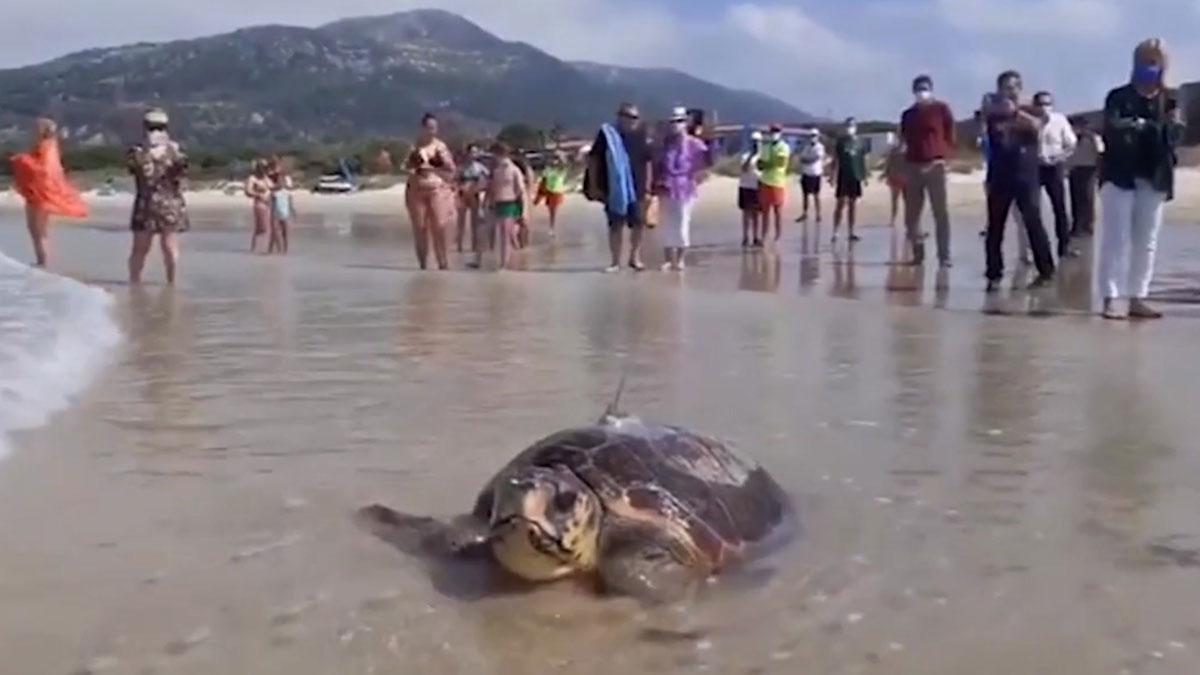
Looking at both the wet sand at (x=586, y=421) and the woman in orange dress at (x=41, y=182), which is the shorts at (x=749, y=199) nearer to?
the woman in orange dress at (x=41, y=182)

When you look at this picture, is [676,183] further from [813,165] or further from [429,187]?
[813,165]

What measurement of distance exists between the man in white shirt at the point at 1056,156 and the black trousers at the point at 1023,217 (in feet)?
7.19

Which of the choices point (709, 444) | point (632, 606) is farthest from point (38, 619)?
point (709, 444)

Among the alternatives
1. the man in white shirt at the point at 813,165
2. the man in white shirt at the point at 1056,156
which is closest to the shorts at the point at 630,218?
the man in white shirt at the point at 1056,156

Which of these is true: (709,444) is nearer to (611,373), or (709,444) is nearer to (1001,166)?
(611,373)

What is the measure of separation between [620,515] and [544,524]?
10.7 inches

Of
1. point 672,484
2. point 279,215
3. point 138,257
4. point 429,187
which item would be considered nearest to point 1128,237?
point 672,484

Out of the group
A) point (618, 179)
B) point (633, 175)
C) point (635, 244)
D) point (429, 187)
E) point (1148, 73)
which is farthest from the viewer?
point (429, 187)

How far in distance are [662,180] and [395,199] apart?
116 ft

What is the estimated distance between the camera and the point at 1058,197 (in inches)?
573

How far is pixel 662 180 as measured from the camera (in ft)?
49.3

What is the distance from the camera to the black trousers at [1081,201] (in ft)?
53.1

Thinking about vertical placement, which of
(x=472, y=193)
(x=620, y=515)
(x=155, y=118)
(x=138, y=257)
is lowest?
(x=620, y=515)

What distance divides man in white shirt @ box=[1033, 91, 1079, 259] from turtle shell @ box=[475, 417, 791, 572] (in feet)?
33.7
